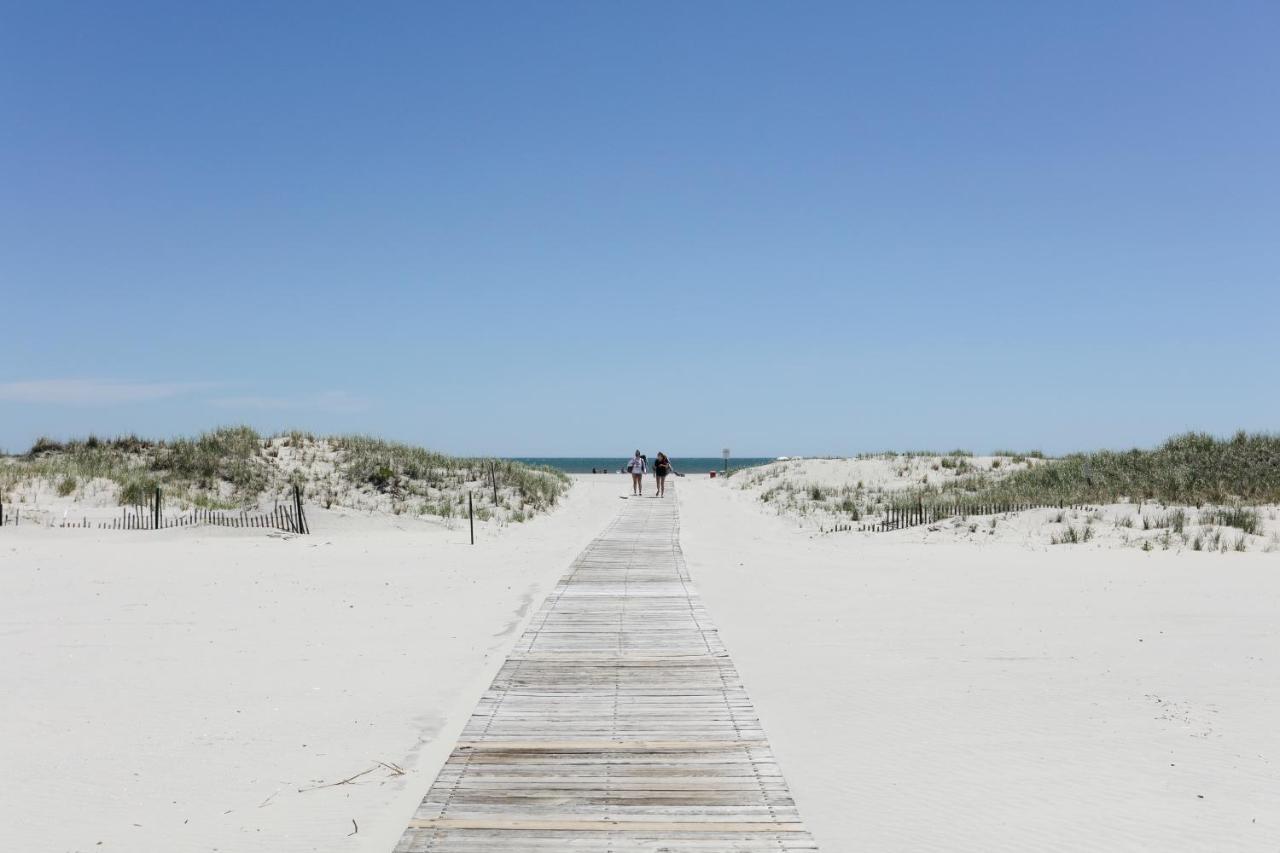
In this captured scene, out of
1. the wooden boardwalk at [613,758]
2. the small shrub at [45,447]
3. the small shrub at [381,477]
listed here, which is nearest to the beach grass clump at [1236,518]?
the wooden boardwalk at [613,758]

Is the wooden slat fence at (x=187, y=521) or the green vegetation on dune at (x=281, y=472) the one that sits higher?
the green vegetation on dune at (x=281, y=472)

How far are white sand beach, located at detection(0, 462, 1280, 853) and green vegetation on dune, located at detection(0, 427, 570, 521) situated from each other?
11.2m

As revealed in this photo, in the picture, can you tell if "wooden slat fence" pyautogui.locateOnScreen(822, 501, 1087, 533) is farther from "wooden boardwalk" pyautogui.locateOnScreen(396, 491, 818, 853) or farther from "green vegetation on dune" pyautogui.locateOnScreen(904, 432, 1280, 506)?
"wooden boardwalk" pyautogui.locateOnScreen(396, 491, 818, 853)

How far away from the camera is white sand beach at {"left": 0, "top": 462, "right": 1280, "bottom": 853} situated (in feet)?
17.6

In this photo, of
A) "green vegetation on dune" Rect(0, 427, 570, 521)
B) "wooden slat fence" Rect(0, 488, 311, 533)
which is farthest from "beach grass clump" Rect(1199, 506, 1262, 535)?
"wooden slat fence" Rect(0, 488, 311, 533)

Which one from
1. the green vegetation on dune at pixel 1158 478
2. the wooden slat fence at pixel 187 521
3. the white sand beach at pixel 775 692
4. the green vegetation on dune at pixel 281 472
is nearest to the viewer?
the white sand beach at pixel 775 692

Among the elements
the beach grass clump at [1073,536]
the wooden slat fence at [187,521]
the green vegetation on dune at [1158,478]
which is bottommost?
the beach grass clump at [1073,536]

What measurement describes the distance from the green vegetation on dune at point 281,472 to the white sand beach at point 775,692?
1122 cm

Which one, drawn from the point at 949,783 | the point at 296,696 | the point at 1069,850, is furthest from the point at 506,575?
the point at 1069,850

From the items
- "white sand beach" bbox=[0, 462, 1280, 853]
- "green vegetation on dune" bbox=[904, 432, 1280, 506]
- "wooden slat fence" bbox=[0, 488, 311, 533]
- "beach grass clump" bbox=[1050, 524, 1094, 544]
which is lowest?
"white sand beach" bbox=[0, 462, 1280, 853]

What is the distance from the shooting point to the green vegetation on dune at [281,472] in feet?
87.8

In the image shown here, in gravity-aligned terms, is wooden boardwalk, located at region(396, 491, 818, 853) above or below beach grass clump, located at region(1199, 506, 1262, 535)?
below

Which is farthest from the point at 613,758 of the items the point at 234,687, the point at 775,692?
the point at 234,687

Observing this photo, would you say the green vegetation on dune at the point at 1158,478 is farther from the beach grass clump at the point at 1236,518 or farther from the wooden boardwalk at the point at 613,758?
the wooden boardwalk at the point at 613,758
